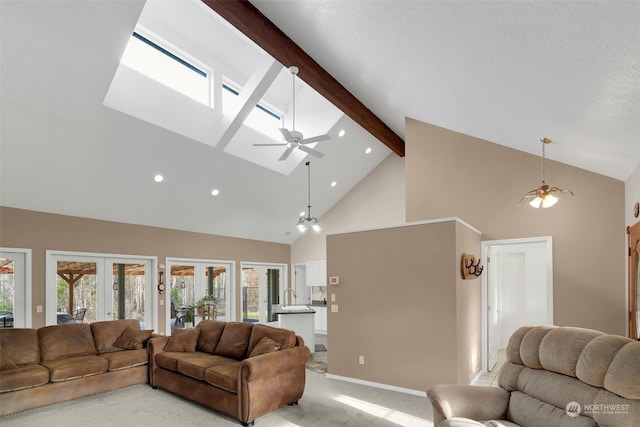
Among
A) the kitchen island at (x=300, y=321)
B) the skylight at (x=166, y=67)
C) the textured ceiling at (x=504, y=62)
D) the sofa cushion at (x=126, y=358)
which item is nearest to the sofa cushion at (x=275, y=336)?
the sofa cushion at (x=126, y=358)

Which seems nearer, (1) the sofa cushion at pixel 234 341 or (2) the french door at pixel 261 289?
(1) the sofa cushion at pixel 234 341

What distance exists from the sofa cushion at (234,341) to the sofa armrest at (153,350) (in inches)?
32.7

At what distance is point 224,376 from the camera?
3.89 metres

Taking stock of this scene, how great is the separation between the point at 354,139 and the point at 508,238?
3.50 m

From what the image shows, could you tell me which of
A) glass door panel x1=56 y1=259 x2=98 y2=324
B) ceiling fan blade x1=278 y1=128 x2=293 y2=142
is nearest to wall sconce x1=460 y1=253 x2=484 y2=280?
ceiling fan blade x1=278 y1=128 x2=293 y2=142

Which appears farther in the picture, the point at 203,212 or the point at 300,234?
the point at 300,234

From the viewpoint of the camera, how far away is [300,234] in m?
10.0

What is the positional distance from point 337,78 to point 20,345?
5365mm

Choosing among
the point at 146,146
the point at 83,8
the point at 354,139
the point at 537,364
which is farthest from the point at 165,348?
the point at 354,139

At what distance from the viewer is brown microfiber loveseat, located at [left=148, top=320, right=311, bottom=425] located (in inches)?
149

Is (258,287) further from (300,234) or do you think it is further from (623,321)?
(623,321)

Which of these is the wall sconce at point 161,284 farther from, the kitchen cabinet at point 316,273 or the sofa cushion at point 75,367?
the kitchen cabinet at point 316,273

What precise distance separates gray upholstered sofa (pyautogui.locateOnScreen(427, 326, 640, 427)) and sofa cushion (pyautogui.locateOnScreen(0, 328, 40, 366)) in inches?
180

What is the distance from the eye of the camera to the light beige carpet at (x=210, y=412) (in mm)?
3799
